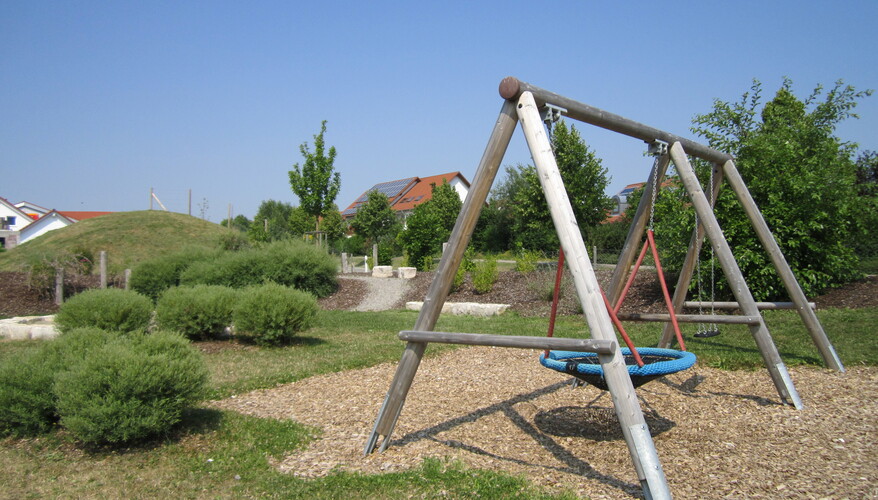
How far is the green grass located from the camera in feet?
89.5

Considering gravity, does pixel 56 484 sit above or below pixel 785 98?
below

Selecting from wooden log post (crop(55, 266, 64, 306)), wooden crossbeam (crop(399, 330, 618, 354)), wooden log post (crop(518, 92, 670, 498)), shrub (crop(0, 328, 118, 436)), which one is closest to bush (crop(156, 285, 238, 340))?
shrub (crop(0, 328, 118, 436))

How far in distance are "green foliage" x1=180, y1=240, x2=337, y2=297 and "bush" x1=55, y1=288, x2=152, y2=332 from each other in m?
7.66

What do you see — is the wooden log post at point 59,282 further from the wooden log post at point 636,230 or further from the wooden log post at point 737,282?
the wooden log post at point 737,282

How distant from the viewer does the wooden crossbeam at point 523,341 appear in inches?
131

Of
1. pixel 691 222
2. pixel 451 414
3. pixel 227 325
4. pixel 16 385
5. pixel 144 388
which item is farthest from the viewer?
pixel 691 222

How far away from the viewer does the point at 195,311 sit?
9.58 m

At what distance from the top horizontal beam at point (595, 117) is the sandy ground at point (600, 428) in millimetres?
2482

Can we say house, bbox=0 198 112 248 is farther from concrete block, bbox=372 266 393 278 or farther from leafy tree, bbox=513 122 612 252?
leafy tree, bbox=513 122 612 252

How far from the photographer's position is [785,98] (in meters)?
20.2

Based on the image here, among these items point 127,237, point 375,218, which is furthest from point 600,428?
point 375,218

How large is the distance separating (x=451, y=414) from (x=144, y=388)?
99.2 inches

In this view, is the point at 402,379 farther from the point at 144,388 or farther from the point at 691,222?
the point at 691,222

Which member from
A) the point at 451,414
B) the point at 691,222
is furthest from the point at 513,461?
the point at 691,222
